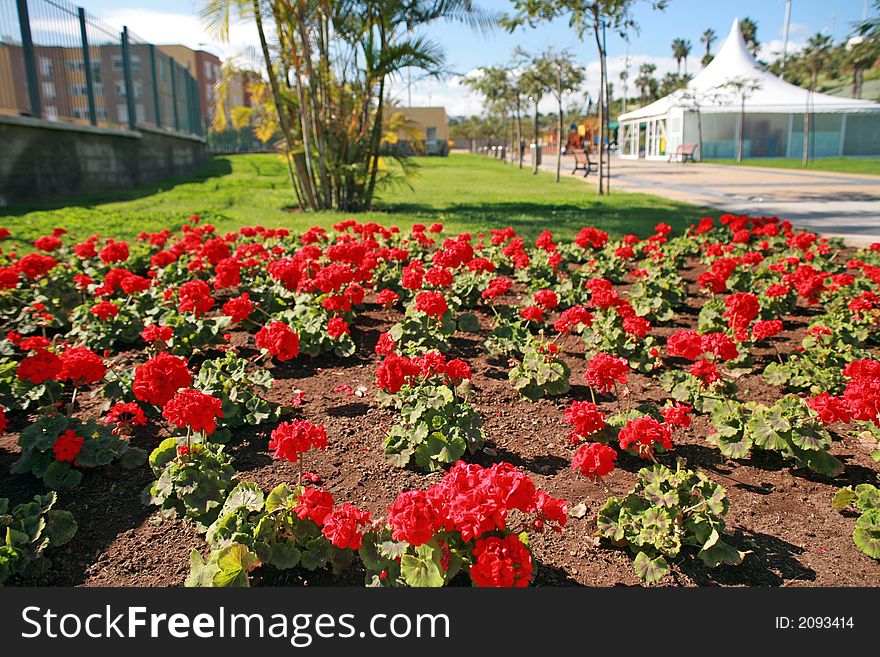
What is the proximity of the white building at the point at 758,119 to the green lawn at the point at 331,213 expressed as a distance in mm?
23003

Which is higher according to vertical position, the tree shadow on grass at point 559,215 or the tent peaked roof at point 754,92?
the tent peaked roof at point 754,92

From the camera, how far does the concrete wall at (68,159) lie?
38.3 feet

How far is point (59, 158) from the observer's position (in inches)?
519

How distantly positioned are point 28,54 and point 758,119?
4075 cm

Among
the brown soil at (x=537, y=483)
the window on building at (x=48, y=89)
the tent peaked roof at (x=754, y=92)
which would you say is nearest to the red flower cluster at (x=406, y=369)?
the brown soil at (x=537, y=483)

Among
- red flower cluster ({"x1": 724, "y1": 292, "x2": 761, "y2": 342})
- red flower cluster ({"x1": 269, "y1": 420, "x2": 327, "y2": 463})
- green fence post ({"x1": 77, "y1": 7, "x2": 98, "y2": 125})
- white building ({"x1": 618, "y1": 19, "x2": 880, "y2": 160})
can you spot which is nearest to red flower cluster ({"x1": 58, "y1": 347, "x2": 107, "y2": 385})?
red flower cluster ({"x1": 269, "y1": 420, "x2": 327, "y2": 463})

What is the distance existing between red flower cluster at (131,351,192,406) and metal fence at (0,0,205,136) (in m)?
11.3

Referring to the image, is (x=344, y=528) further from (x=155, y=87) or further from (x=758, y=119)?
(x=758, y=119)

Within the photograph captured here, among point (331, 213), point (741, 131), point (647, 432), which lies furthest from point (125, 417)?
point (741, 131)

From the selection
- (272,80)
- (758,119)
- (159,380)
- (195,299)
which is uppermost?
(758,119)

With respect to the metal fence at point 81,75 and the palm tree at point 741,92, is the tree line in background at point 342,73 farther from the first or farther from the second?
the palm tree at point 741,92

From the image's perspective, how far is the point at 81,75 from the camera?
46.7 feet

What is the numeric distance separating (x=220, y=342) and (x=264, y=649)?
2956mm

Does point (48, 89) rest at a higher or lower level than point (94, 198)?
higher
